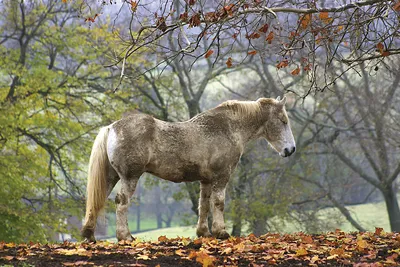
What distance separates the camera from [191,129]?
351 inches

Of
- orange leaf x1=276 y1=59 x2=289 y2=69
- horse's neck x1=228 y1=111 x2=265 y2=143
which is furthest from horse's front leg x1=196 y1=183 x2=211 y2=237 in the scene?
orange leaf x1=276 y1=59 x2=289 y2=69

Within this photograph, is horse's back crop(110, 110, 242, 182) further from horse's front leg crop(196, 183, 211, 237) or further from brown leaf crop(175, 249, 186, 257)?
brown leaf crop(175, 249, 186, 257)

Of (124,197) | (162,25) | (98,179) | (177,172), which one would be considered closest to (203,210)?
(177,172)

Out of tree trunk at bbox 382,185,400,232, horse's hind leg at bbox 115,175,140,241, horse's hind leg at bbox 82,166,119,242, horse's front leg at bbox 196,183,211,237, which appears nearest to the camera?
horse's hind leg at bbox 82,166,119,242

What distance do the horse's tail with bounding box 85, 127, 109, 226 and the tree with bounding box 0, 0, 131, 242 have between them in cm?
1075

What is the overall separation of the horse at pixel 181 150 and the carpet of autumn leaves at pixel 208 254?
83 centimetres

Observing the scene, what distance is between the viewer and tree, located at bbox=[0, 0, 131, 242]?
1911 cm

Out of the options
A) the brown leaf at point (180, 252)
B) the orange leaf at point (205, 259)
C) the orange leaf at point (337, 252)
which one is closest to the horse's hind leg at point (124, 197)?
the brown leaf at point (180, 252)

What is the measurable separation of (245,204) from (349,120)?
660cm

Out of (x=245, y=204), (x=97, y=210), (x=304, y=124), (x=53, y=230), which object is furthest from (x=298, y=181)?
(x=97, y=210)

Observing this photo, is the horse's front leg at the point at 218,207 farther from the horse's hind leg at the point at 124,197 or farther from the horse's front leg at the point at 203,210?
the horse's hind leg at the point at 124,197

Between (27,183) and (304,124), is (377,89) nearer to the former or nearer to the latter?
(304,124)

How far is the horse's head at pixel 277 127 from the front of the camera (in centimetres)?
970

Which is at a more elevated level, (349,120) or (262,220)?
(349,120)
